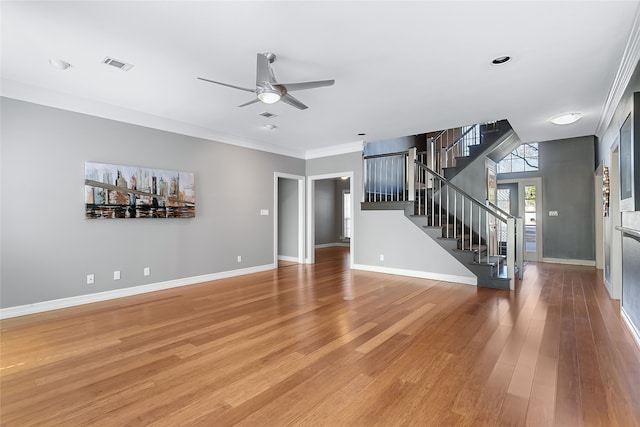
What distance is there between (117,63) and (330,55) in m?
2.27

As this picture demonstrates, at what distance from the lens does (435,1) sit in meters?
2.37

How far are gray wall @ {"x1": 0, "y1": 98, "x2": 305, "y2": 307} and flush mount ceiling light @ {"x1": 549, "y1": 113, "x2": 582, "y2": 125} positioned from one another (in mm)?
5661

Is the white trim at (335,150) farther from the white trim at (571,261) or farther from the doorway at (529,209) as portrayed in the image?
the white trim at (571,261)

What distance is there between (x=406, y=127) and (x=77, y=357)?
5.56 m

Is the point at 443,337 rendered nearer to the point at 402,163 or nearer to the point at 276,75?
the point at 276,75

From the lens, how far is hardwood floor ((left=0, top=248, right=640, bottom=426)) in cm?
194

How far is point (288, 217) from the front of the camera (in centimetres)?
818

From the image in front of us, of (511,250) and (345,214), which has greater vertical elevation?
(345,214)

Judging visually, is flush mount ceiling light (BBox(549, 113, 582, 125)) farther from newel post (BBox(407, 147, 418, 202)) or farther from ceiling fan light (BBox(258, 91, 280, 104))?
ceiling fan light (BBox(258, 91, 280, 104))

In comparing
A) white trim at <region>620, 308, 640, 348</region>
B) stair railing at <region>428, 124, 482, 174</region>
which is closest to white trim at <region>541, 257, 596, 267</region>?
stair railing at <region>428, 124, 482, 174</region>

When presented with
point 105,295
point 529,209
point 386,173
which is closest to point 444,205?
point 386,173

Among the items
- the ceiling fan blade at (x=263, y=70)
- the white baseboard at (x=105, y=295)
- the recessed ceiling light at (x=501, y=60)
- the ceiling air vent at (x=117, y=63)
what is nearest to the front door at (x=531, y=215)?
the recessed ceiling light at (x=501, y=60)

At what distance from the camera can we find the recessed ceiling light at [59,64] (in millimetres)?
3276

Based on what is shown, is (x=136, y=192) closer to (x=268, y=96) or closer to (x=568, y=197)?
(x=268, y=96)
